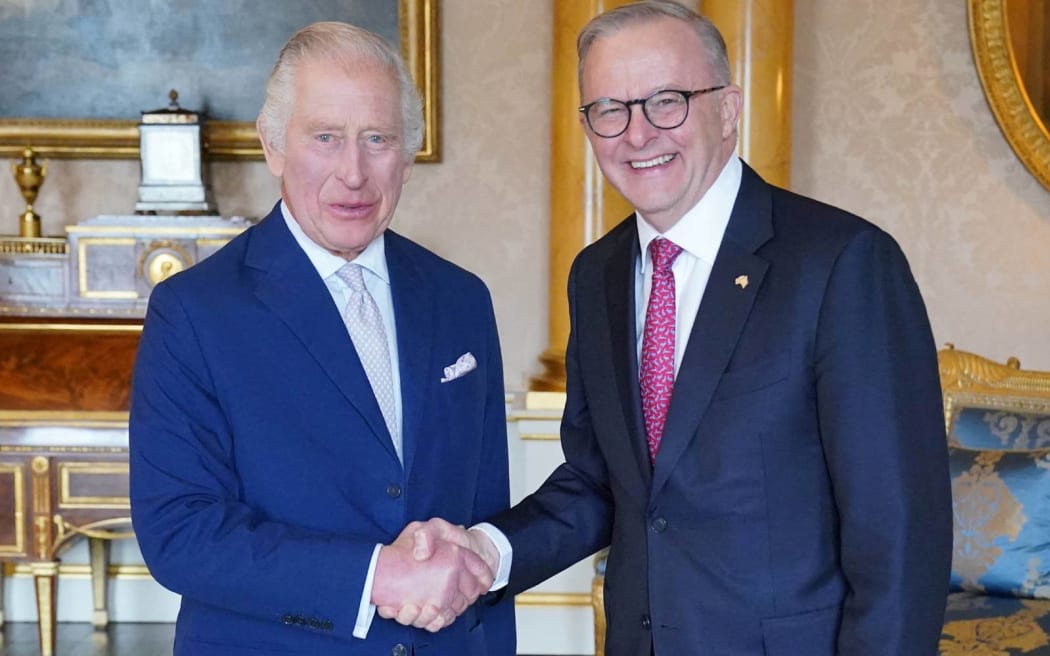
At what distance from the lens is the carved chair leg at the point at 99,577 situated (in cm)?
541

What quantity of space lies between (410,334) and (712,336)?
57 cm

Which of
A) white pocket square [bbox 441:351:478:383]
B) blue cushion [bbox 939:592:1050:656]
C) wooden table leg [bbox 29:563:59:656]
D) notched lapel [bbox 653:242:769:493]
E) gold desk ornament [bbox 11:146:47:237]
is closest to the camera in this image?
notched lapel [bbox 653:242:769:493]

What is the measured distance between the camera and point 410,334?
2346mm

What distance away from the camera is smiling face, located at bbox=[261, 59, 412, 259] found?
7.33ft

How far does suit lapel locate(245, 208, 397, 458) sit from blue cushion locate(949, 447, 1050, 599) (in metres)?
2.43

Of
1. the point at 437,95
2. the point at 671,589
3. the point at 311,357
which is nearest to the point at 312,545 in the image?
the point at 311,357

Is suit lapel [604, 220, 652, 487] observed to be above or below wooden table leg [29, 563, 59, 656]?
above

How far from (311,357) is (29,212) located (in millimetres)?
3712

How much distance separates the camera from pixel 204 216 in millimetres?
5230

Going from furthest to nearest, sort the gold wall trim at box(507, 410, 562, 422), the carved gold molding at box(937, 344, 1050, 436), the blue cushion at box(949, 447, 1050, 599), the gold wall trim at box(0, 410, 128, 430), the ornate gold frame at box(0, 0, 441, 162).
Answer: the ornate gold frame at box(0, 0, 441, 162), the gold wall trim at box(507, 410, 562, 422), the gold wall trim at box(0, 410, 128, 430), the carved gold molding at box(937, 344, 1050, 436), the blue cushion at box(949, 447, 1050, 599)

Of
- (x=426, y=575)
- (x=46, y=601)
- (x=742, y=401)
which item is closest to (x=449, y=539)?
(x=426, y=575)

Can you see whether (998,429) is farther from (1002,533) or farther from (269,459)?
(269,459)

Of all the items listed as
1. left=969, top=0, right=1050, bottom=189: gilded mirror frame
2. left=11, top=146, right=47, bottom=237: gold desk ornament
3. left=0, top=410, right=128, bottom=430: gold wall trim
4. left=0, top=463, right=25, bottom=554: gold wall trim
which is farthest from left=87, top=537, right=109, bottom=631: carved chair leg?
left=969, top=0, right=1050, bottom=189: gilded mirror frame

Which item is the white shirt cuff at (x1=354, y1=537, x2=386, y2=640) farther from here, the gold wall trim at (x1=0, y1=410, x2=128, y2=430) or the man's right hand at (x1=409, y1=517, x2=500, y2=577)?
the gold wall trim at (x1=0, y1=410, x2=128, y2=430)
